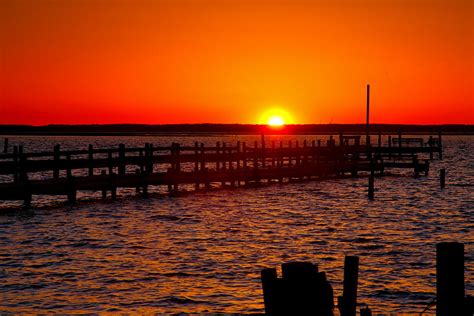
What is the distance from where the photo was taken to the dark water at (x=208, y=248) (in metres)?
14.5

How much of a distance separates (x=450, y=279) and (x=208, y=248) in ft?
40.1

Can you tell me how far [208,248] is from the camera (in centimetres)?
2072

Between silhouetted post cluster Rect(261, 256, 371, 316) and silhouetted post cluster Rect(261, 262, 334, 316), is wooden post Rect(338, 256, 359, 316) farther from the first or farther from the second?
silhouetted post cluster Rect(261, 262, 334, 316)

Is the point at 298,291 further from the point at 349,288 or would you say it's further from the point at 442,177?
the point at 442,177

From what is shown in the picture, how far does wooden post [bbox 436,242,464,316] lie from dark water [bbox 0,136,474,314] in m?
4.61

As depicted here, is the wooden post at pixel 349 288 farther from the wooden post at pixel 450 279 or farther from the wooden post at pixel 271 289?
the wooden post at pixel 271 289

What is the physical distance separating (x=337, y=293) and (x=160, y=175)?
20805 mm

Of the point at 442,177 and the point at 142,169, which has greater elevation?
the point at 142,169

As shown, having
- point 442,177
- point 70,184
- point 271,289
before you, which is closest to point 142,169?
point 70,184

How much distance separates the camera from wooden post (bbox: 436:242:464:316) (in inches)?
349

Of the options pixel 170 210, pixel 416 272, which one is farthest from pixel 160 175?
pixel 416 272

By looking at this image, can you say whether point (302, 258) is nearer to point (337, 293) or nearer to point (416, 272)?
point (416, 272)

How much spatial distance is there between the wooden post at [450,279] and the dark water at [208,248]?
15.1ft

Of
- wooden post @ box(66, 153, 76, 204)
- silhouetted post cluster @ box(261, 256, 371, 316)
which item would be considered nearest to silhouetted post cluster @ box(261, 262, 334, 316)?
silhouetted post cluster @ box(261, 256, 371, 316)
